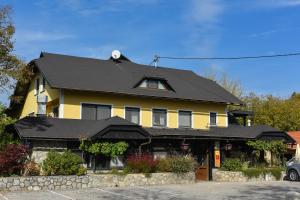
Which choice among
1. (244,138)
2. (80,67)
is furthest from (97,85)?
(244,138)

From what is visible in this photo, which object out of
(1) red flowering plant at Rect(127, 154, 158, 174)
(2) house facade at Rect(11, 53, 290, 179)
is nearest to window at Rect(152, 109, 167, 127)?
(2) house facade at Rect(11, 53, 290, 179)

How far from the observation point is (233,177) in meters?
28.2

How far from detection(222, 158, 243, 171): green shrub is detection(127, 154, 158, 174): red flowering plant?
5.83m

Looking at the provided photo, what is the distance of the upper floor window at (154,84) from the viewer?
102 ft

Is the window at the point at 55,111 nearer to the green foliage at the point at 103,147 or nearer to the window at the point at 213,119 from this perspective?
the green foliage at the point at 103,147

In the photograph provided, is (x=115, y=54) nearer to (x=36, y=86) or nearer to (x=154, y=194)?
(x=36, y=86)

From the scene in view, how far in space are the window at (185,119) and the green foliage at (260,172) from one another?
542cm

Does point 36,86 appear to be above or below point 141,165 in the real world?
above

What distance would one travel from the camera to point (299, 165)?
27.8 metres

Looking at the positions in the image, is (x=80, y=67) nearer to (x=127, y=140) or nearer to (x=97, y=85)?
(x=97, y=85)

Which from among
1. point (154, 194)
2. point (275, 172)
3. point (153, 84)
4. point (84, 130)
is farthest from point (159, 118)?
point (154, 194)

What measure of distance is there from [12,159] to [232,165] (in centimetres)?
1393

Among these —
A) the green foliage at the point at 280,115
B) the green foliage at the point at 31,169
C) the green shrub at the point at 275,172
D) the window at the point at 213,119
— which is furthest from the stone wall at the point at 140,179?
the green foliage at the point at 280,115

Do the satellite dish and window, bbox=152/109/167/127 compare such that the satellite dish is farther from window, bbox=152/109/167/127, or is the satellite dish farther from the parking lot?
the parking lot
